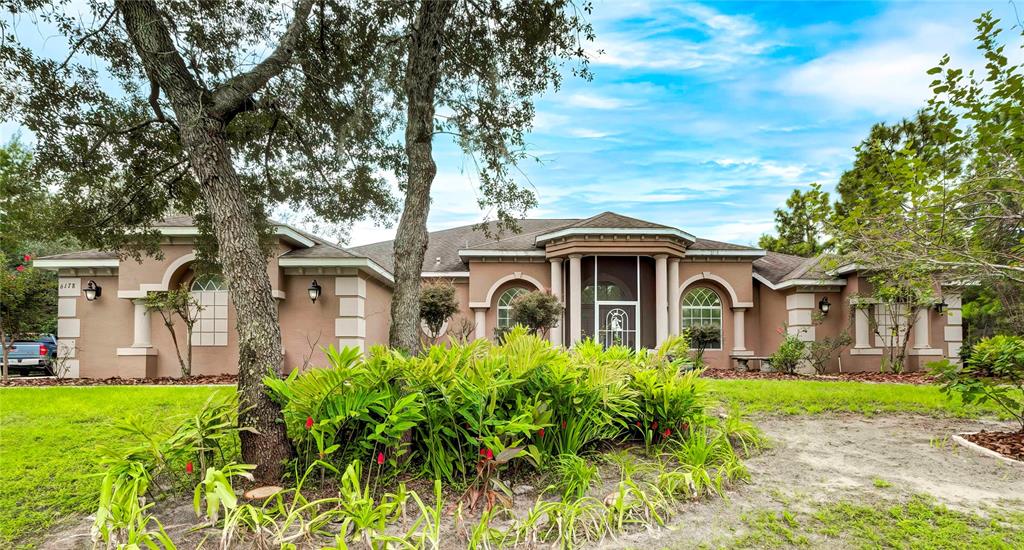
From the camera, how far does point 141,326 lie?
11.9 meters

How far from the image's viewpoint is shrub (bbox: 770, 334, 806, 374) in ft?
44.5

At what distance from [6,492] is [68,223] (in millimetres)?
4770

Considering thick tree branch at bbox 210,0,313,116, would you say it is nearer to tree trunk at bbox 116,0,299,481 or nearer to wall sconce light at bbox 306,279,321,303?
tree trunk at bbox 116,0,299,481

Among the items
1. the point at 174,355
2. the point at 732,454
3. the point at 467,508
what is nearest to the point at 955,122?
the point at 732,454

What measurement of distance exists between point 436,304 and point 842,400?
8.60 meters

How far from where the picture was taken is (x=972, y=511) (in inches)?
145

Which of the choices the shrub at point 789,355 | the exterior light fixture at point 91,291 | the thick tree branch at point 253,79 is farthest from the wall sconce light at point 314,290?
the shrub at point 789,355

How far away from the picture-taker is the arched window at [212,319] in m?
12.0

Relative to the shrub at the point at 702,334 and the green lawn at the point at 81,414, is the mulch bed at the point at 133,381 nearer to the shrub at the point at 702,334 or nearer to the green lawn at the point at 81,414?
the green lawn at the point at 81,414

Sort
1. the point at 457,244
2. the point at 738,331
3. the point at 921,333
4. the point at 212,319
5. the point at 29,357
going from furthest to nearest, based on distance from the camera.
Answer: the point at 457,244 → the point at 29,357 → the point at 738,331 → the point at 921,333 → the point at 212,319

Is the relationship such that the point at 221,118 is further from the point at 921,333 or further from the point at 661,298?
the point at 921,333

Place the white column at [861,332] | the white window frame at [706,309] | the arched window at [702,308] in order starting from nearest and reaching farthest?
the white column at [861,332], the white window frame at [706,309], the arched window at [702,308]

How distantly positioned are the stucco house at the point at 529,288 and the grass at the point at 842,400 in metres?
3.51

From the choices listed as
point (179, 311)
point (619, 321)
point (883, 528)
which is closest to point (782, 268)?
point (619, 321)
